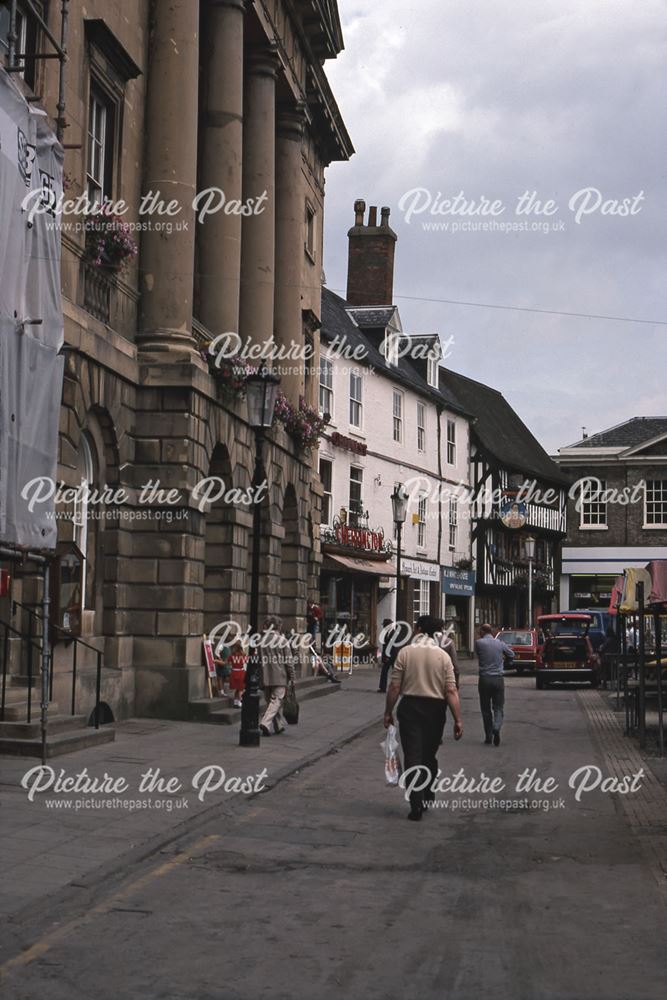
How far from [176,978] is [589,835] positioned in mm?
5613

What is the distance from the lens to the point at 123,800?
1196 centimetres

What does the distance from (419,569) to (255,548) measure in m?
33.1

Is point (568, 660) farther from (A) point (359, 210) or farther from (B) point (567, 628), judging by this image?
(A) point (359, 210)

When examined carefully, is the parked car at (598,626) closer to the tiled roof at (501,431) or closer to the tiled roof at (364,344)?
the tiled roof at (364,344)

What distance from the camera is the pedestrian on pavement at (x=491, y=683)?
18.4 m

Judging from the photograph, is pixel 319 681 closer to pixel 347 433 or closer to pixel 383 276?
pixel 347 433

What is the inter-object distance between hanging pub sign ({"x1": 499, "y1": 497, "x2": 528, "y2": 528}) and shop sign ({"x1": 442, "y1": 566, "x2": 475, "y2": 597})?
14.3ft

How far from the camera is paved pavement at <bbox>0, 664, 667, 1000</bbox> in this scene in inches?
248

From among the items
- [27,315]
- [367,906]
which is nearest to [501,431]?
[27,315]

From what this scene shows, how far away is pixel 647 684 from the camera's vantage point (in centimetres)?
1953

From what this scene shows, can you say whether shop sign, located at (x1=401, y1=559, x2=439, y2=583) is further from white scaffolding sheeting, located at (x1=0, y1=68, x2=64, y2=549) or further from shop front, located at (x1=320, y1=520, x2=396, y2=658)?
white scaffolding sheeting, located at (x1=0, y1=68, x2=64, y2=549)

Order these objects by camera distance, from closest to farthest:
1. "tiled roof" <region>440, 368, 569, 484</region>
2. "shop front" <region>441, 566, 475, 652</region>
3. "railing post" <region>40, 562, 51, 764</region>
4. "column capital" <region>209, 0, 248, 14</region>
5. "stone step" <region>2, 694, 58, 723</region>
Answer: "railing post" <region>40, 562, 51, 764</region> < "stone step" <region>2, 694, 58, 723</region> < "column capital" <region>209, 0, 248, 14</region> < "shop front" <region>441, 566, 475, 652</region> < "tiled roof" <region>440, 368, 569, 484</region>

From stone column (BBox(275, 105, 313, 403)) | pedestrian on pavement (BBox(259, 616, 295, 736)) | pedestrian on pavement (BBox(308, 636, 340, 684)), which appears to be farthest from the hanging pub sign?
pedestrian on pavement (BBox(259, 616, 295, 736))

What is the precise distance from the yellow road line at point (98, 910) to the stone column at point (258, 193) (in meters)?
17.2
